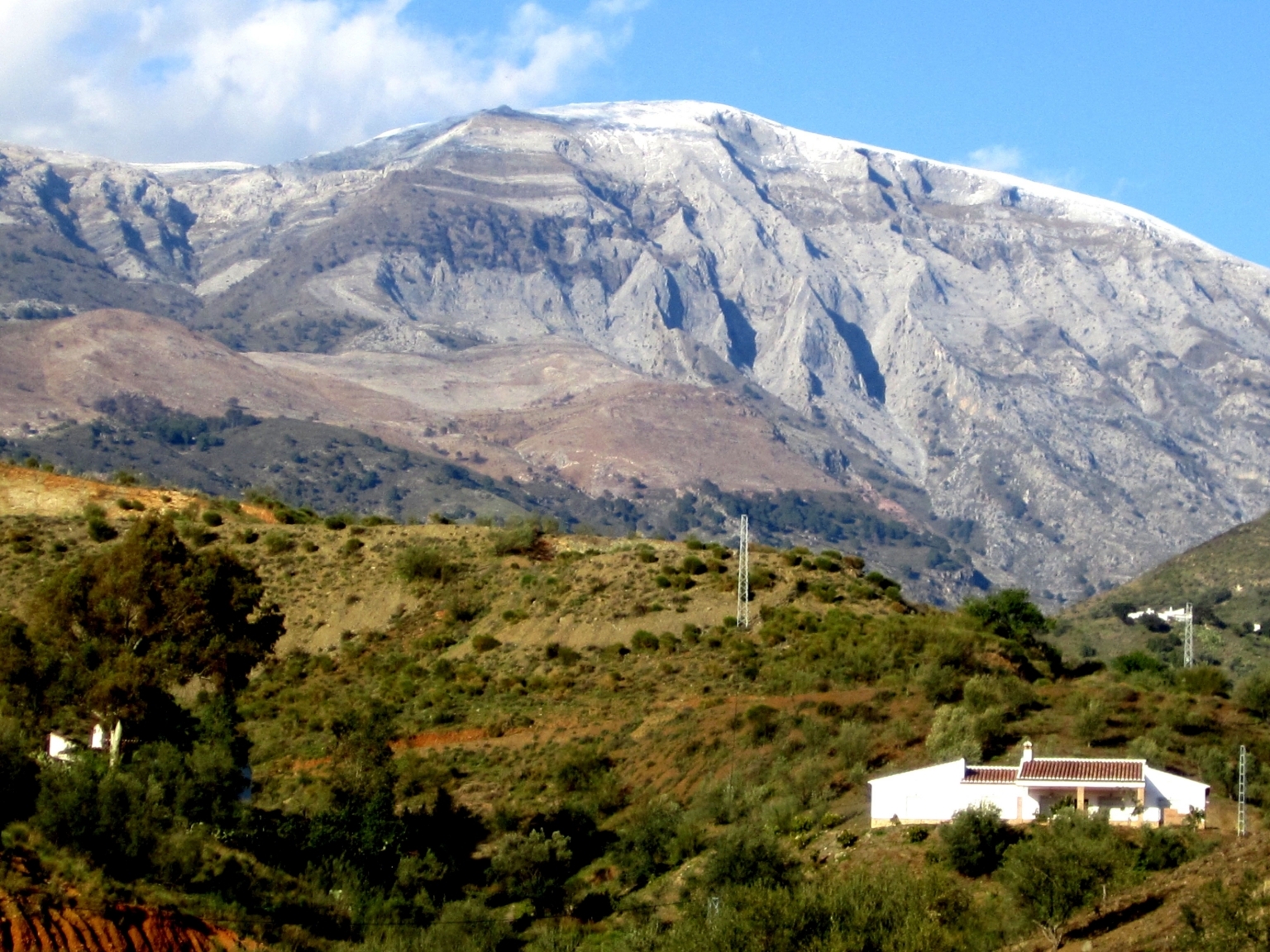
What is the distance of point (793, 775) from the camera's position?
168 ft

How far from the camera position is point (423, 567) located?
7462 centimetres

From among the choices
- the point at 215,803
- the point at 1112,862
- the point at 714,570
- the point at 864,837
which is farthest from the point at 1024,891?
the point at 714,570

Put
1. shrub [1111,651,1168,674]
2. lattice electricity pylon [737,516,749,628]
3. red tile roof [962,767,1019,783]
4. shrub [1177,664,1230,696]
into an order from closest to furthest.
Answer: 1. red tile roof [962,767,1019,783]
2. lattice electricity pylon [737,516,749,628]
3. shrub [1177,664,1230,696]
4. shrub [1111,651,1168,674]

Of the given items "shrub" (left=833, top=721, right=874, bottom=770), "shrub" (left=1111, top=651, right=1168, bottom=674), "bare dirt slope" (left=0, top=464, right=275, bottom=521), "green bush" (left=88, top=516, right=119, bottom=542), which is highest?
"bare dirt slope" (left=0, top=464, right=275, bottom=521)

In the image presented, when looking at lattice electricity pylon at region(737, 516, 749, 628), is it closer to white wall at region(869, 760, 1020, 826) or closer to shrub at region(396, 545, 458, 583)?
shrub at region(396, 545, 458, 583)

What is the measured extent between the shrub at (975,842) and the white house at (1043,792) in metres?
2.13

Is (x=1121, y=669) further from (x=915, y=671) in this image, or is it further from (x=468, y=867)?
(x=468, y=867)

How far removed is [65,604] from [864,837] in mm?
21078

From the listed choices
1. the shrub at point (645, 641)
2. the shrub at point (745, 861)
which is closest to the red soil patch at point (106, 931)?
the shrub at point (745, 861)

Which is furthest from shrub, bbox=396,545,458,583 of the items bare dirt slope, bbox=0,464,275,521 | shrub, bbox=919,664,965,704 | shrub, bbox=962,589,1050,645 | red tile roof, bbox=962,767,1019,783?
red tile roof, bbox=962,767,1019,783

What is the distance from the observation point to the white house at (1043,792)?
44.3 m

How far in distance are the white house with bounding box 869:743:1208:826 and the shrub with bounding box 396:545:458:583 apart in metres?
32.2

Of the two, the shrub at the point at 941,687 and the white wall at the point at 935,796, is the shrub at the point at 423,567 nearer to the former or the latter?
the shrub at the point at 941,687

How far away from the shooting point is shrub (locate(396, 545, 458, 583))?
74375 millimetres
